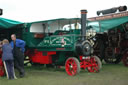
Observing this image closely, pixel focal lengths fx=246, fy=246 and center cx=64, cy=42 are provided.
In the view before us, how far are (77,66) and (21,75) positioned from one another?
1.78m

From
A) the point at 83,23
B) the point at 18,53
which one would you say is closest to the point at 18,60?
the point at 18,53

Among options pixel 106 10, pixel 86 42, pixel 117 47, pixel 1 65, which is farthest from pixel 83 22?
pixel 106 10

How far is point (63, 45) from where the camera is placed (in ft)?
27.9

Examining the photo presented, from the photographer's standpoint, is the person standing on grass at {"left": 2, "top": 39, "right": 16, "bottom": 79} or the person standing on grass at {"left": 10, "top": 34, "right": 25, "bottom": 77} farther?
the person standing on grass at {"left": 10, "top": 34, "right": 25, "bottom": 77}

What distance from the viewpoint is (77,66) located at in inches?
307

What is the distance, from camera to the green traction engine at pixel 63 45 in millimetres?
8180

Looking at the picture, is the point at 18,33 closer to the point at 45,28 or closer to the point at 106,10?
the point at 45,28

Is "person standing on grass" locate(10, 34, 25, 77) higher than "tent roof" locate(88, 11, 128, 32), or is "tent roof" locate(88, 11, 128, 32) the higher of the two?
"tent roof" locate(88, 11, 128, 32)

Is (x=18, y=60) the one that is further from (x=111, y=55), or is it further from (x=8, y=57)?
(x=111, y=55)

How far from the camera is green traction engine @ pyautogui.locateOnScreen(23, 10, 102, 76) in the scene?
818 cm

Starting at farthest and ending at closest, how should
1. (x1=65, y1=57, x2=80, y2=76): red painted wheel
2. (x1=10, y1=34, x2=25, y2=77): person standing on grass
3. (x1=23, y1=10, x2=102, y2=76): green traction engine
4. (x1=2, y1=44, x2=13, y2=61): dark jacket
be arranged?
(x1=23, y1=10, x2=102, y2=76): green traction engine < (x1=65, y1=57, x2=80, y2=76): red painted wheel < (x1=10, y1=34, x2=25, y2=77): person standing on grass < (x1=2, y1=44, x2=13, y2=61): dark jacket

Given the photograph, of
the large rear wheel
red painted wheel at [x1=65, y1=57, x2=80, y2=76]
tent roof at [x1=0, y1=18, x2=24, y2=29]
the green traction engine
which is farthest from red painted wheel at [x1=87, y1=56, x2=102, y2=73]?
the large rear wheel

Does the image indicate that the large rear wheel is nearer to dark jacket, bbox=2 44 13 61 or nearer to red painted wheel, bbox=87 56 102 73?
red painted wheel, bbox=87 56 102 73

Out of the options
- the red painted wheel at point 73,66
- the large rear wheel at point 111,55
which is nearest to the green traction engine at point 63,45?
the red painted wheel at point 73,66
